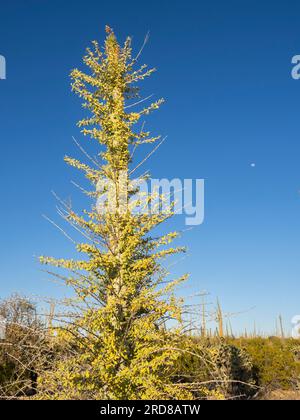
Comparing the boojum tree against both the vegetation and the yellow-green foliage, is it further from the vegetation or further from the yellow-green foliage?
the yellow-green foliage

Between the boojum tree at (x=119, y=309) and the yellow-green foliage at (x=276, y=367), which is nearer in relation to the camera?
the boojum tree at (x=119, y=309)

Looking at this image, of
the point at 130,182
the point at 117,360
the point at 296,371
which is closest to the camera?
the point at 117,360

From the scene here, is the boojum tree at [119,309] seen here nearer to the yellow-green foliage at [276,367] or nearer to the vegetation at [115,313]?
the vegetation at [115,313]

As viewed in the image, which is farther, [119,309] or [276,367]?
[276,367]

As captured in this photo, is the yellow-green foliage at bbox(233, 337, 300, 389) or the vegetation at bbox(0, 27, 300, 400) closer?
the vegetation at bbox(0, 27, 300, 400)

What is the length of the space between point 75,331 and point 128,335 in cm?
112

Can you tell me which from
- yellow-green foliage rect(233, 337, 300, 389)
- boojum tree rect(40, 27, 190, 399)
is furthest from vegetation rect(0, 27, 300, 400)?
yellow-green foliage rect(233, 337, 300, 389)

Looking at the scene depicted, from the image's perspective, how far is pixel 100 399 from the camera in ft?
28.1

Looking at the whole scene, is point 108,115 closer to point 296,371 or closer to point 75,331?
point 75,331

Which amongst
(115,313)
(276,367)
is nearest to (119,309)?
(115,313)

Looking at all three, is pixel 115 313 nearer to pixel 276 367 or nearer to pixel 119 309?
pixel 119 309

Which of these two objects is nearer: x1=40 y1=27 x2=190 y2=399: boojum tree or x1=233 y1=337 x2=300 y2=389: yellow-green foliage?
x1=40 y1=27 x2=190 y2=399: boojum tree

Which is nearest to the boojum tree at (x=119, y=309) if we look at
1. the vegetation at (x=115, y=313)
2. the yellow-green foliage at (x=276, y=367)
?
the vegetation at (x=115, y=313)

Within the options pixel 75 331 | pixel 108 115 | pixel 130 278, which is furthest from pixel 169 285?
pixel 108 115
